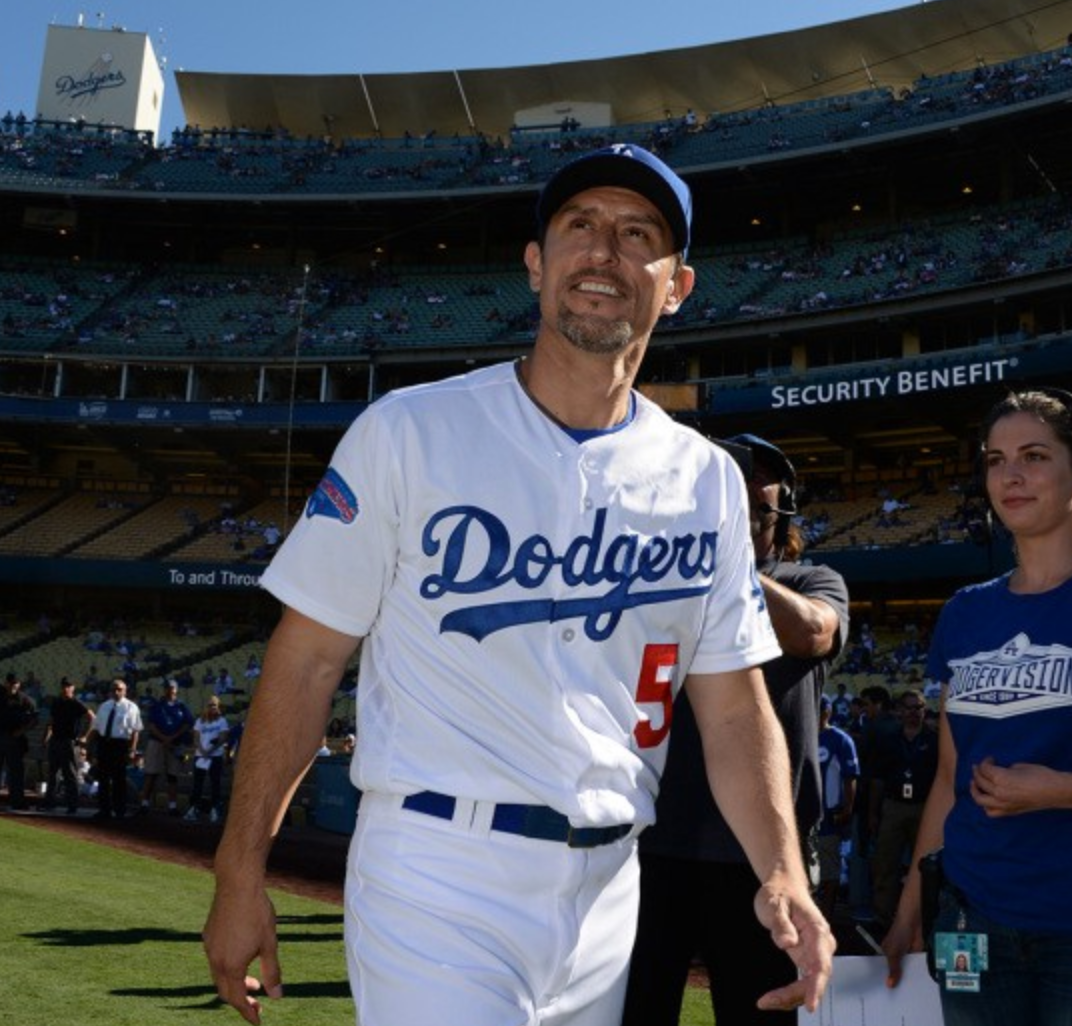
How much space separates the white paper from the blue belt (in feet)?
4.13

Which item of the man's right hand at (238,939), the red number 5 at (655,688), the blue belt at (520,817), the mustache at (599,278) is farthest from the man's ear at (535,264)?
the man's right hand at (238,939)

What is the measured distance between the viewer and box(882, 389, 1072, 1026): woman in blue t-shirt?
2.93 m

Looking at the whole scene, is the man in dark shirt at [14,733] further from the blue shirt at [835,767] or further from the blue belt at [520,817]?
the blue belt at [520,817]

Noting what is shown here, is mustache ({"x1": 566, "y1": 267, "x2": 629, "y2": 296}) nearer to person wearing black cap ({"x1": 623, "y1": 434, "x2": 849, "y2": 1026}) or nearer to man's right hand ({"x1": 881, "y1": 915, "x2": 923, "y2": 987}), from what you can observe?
person wearing black cap ({"x1": 623, "y1": 434, "x2": 849, "y2": 1026})

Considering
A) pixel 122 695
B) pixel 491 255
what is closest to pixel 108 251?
pixel 491 255

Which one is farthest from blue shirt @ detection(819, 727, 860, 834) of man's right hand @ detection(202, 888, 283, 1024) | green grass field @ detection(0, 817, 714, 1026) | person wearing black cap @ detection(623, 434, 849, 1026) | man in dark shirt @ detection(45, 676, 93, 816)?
man in dark shirt @ detection(45, 676, 93, 816)

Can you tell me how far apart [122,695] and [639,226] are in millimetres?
15351

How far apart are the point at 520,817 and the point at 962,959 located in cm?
131

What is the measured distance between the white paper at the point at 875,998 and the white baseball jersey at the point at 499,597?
105cm

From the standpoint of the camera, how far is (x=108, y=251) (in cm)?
4612

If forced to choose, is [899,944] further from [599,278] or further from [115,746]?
[115,746]

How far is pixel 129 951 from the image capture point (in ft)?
25.0

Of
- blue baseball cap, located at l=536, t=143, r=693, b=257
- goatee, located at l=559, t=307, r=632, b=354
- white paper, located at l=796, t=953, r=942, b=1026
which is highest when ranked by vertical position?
blue baseball cap, located at l=536, t=143, r=693, b=257

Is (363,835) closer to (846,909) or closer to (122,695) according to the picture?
(846,909)
